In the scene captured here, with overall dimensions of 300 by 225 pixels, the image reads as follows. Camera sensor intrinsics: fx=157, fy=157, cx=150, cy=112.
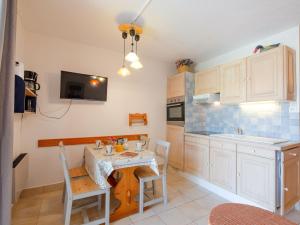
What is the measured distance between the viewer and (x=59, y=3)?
176 centimetres

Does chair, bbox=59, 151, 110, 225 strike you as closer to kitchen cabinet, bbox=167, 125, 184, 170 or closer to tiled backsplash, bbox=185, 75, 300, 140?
kitchen cabinet, bbox=167, 125, 184, 170

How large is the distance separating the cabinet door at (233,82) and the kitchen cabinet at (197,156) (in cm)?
81

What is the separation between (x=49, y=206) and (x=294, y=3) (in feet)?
12.4

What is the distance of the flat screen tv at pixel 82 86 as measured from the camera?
2.51 m

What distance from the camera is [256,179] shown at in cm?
198

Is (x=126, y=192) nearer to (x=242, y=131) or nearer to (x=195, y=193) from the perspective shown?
(x=195, y=193)

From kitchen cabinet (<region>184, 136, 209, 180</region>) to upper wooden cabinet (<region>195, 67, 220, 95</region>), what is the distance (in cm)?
94

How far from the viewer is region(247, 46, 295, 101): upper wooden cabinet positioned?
2.00m

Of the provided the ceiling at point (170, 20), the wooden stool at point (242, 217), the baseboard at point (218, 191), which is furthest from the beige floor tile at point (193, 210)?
the ceiling at point (170, 20)

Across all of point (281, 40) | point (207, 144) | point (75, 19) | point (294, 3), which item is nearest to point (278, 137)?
point (207, 144)

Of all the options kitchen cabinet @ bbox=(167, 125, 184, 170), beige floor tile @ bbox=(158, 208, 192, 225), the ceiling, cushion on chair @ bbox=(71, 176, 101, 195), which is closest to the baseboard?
kitchen cabinet @ bbox=(167, 125, 184, 170)

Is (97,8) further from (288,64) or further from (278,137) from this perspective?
(278,137)

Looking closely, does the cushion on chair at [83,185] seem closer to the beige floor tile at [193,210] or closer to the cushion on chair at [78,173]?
the cushion on chair at [78,173]

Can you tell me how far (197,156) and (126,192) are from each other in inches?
57.2
